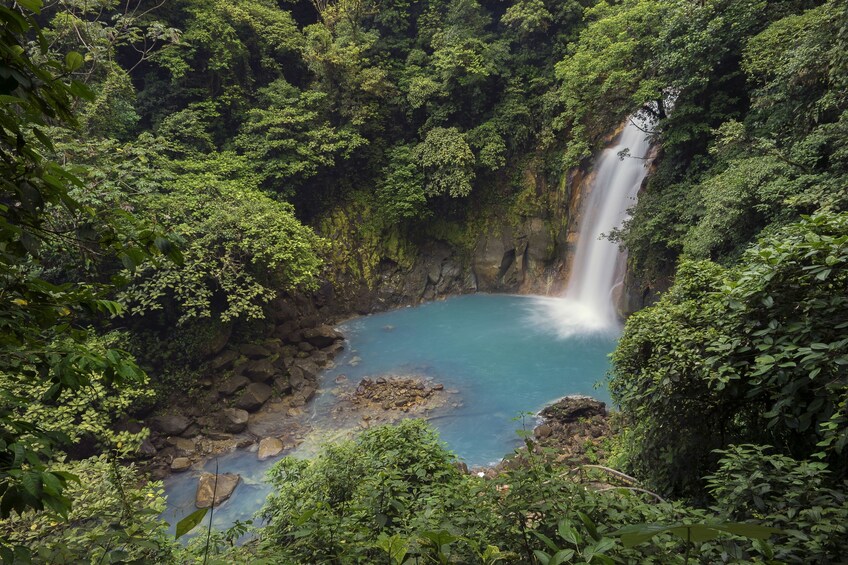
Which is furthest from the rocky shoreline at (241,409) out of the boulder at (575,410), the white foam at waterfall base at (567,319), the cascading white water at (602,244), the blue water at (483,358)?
the cascading white water at (602,244)

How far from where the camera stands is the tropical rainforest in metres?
1.65

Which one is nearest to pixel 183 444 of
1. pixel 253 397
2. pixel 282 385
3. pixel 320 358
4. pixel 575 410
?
pixel 253 397

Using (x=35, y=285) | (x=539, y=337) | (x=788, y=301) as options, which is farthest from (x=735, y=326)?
(x=539, y=337)

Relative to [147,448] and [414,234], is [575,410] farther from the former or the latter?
[414,234]

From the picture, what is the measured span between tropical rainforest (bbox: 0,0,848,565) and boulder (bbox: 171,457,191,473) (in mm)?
560

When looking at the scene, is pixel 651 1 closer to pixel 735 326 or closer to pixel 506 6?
pixel 506 6

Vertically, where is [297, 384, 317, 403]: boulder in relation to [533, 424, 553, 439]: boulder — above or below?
below

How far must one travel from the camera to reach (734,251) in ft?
23.4

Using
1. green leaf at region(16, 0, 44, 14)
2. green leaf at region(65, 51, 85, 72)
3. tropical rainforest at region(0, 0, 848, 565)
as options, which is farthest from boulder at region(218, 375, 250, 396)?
green leaf at region(16, 0, 44, 14)

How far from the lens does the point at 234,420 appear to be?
9.27m

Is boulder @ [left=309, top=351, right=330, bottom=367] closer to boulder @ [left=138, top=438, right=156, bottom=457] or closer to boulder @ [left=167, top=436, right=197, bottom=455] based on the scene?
boulder @ [left=167, top=436, right=197, bottom=455]

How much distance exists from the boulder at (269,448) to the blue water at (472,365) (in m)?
0.16

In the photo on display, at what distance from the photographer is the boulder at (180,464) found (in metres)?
8.20

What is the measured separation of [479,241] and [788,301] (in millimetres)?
13549
